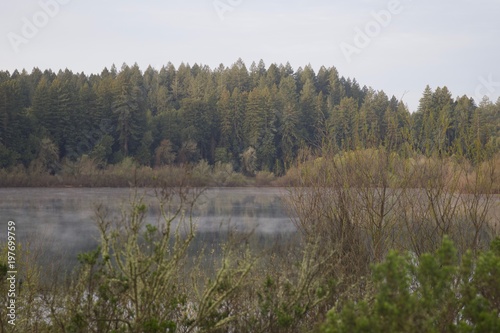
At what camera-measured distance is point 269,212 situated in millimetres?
22688

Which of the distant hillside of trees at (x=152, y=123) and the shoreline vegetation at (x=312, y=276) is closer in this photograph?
the shoreline vegetation at (x=312, y=276)

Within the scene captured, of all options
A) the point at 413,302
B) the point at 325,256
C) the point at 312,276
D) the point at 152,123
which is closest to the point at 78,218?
the point at 325,256

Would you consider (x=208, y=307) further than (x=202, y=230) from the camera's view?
No

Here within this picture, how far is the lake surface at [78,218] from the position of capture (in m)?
13.0

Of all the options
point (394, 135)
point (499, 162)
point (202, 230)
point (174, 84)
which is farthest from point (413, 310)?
point (174, 84)

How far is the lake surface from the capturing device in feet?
42.8

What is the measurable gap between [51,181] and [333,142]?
2949 cm

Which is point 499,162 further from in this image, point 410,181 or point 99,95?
point 99,95

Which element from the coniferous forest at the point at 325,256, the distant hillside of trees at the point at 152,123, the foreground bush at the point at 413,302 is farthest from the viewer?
the distant hillside of trees at the point at 152,123

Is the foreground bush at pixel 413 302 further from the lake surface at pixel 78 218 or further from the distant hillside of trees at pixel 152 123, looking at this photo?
the distant hillside of trees at pixel 152 123

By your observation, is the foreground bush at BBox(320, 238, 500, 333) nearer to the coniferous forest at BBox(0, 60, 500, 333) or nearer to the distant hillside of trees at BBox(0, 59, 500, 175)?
the coniferous forest at BBox(0, 60, 500, 333)

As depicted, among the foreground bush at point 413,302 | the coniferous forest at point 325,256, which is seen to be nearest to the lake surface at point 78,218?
the coniferous forest at point 325,256

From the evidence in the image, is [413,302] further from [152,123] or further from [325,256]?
[152,123]

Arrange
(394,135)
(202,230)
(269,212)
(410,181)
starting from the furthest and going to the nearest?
1. (269,212)
2. (202,230)
3. (394,135)
4. (410,181)
